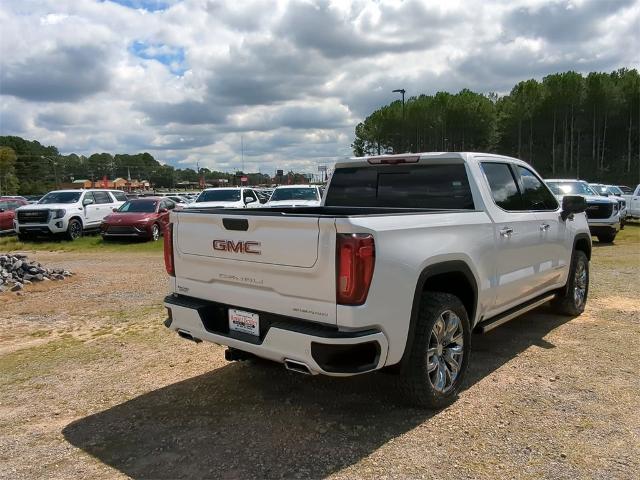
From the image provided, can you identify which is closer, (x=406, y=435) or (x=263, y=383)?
(x=406, y=435)

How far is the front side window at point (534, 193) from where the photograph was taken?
17.9ft

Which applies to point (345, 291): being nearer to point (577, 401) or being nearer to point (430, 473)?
point (430, 473)

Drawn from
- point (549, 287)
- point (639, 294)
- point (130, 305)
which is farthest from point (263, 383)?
point (639, 294)

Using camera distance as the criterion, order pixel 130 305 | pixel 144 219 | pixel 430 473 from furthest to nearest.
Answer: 1. pixel 144 219
2. pixel 130 305
3. pixel 430 473

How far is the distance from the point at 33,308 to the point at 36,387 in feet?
11.8

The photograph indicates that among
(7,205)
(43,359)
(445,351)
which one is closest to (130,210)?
(7,205)

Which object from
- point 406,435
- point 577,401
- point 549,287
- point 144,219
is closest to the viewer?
point 406,435

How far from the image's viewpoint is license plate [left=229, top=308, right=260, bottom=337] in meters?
3.66

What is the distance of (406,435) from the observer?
142 inches

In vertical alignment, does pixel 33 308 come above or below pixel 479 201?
below

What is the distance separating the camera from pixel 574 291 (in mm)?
6492

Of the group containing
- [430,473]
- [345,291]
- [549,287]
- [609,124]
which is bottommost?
[430,473]

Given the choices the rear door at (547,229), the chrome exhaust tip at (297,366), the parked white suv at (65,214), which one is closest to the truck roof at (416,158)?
the rear door at (547,229)

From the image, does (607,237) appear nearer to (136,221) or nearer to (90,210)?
(136,221)
